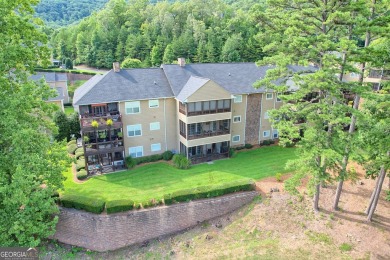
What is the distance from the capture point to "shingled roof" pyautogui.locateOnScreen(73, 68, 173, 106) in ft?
98.1

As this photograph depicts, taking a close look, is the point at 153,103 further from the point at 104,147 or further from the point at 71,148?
the point at 71,148

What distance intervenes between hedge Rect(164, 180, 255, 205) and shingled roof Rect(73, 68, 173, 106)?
11786 millimetres

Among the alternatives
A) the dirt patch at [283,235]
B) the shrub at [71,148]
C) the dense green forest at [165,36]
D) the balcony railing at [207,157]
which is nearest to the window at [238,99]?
the balcony railing at [207,157]

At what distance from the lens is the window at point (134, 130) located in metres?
31.8

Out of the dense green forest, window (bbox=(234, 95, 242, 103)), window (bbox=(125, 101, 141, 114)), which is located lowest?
window (bbox=(125, 101, 141, 114))

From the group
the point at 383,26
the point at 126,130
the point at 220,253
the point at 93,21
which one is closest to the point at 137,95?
the point at 126,130

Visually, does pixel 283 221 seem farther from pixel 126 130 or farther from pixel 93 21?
pixel 93 21

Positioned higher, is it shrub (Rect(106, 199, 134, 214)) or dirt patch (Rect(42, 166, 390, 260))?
shrub (Rect(106, 199, 134, 214))

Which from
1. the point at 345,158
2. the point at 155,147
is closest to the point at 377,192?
the point at 345,158

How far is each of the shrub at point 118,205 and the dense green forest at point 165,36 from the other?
5062cm

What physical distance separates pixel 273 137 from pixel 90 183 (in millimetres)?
22529

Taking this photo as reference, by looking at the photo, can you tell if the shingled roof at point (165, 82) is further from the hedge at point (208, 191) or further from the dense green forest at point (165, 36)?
the dense green forest at point (165, 36)

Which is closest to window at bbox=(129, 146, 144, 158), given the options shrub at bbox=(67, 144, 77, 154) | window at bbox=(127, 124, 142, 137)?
window at bbox=(127, 124, 142, 137)

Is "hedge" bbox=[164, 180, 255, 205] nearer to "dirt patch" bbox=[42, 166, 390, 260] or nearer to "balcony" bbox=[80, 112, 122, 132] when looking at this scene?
"dirt patch" bbox=[42, 166, 390, 260]
